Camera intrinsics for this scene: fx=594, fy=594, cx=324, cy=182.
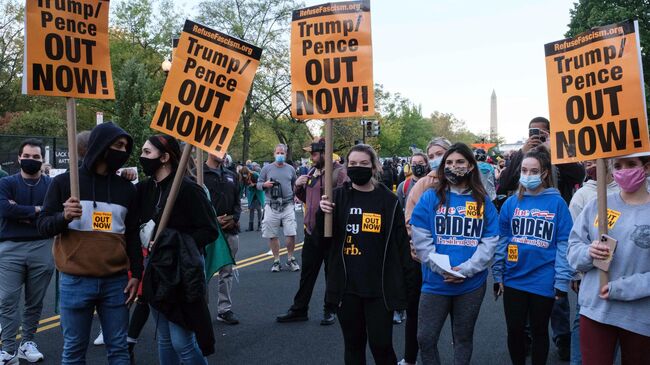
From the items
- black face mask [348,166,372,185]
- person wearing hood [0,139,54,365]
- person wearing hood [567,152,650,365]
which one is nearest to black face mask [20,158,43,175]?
person wearing hood [0,139,54,365]

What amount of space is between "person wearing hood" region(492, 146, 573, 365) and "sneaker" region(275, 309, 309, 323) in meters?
3.08

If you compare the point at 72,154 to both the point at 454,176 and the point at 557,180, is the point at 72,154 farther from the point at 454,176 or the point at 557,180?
the point at 557,180

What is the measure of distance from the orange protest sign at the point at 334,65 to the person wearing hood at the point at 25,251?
109 inches

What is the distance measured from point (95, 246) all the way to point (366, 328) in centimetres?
197

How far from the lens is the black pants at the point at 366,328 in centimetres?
417

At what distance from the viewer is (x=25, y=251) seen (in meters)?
5.49

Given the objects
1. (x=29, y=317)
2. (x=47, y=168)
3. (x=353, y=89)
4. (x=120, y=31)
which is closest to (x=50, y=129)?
(x=120, y=31)

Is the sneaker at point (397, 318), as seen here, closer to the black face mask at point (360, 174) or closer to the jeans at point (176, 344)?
the black face mask at point (360, 174)

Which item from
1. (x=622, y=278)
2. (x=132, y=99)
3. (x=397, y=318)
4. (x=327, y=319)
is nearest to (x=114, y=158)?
(x=622, y=278)

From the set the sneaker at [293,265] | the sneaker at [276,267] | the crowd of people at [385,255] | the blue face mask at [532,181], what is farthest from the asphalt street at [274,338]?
the blue face mask at [532,181]

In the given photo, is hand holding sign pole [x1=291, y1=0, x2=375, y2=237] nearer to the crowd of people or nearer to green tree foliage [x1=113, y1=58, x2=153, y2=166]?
the crowd of people

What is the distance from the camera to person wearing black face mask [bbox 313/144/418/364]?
4191 mm

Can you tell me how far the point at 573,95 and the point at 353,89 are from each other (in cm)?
150

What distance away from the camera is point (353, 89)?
4.39 m
